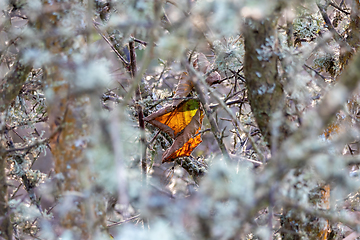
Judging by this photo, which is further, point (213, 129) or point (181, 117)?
point (181, 117)

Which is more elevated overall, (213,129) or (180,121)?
(213,129)

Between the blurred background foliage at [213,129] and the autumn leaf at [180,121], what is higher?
the blurred background foliage at [213,129]

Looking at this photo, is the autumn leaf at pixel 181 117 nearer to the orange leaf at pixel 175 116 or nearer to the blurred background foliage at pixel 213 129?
the orange leaf at pixel 175 116

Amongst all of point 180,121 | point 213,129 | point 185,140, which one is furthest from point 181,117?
point 213,129

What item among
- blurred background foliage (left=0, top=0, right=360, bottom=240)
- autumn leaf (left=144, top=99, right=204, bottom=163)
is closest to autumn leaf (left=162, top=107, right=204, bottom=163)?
autumn leaf (left=144, top=99, right=204, bottom=163)

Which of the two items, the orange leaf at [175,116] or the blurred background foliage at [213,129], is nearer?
the blurred background foliage at [213,129]

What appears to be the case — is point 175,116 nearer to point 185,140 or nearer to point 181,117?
point 181,117

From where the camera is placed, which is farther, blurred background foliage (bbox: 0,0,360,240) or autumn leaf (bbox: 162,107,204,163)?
autumn leaf (bbox: 162,107,204,163)

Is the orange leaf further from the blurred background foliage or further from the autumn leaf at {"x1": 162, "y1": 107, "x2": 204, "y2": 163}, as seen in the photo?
the blurred background foliage

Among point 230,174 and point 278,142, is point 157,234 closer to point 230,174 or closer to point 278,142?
point 230,174

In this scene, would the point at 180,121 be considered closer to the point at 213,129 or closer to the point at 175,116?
the point at 175,116

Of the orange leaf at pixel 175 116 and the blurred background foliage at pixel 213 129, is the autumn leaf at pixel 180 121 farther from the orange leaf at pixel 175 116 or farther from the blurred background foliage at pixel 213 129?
the blurred background foliage at pixel 213 129

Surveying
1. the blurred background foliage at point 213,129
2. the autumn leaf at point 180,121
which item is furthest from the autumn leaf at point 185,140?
the blurred background foliage at point 213,129

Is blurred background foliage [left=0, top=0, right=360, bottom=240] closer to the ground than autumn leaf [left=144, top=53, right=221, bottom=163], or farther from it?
farther from it
